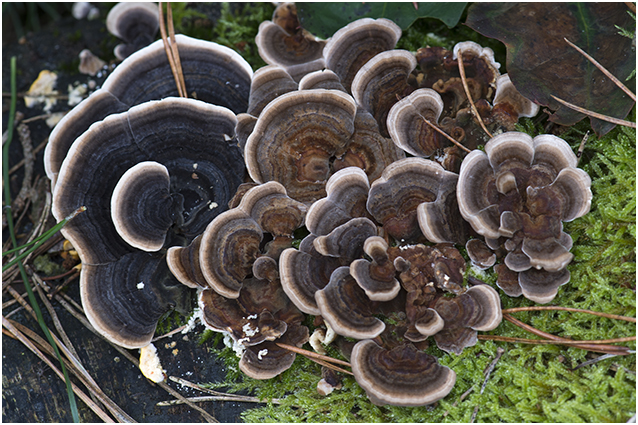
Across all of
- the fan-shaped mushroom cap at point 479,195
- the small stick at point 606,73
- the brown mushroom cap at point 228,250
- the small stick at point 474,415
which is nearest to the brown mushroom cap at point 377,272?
the fan-shaped mushroom cap at point 479,195

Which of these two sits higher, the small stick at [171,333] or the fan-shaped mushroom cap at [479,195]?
the fan-shaped mushroom cap at [479,195]

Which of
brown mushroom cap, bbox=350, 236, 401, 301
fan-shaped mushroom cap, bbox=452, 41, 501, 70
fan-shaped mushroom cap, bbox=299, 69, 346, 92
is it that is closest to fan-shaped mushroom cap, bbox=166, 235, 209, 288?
brown mushroom cap, bbox=350, 236, 401, 301

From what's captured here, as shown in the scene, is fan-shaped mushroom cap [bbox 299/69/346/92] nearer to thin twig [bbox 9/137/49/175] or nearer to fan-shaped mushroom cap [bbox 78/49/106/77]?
fan-shaped mushroom cap [bbox 78/49/106/77]

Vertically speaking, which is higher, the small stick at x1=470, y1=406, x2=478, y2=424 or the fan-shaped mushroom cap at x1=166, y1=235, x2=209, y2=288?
the fan-shaped mushroom cap at x1=166, y1=235, x2=209, y2=288

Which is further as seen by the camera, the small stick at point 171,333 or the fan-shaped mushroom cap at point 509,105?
the small stick at point 171,333

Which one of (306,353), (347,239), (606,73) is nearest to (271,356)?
(306,353)

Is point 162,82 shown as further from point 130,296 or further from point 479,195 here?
point 479,195

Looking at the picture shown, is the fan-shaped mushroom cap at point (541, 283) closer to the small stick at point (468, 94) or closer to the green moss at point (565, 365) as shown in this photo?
the green moss at point (565, 365)
